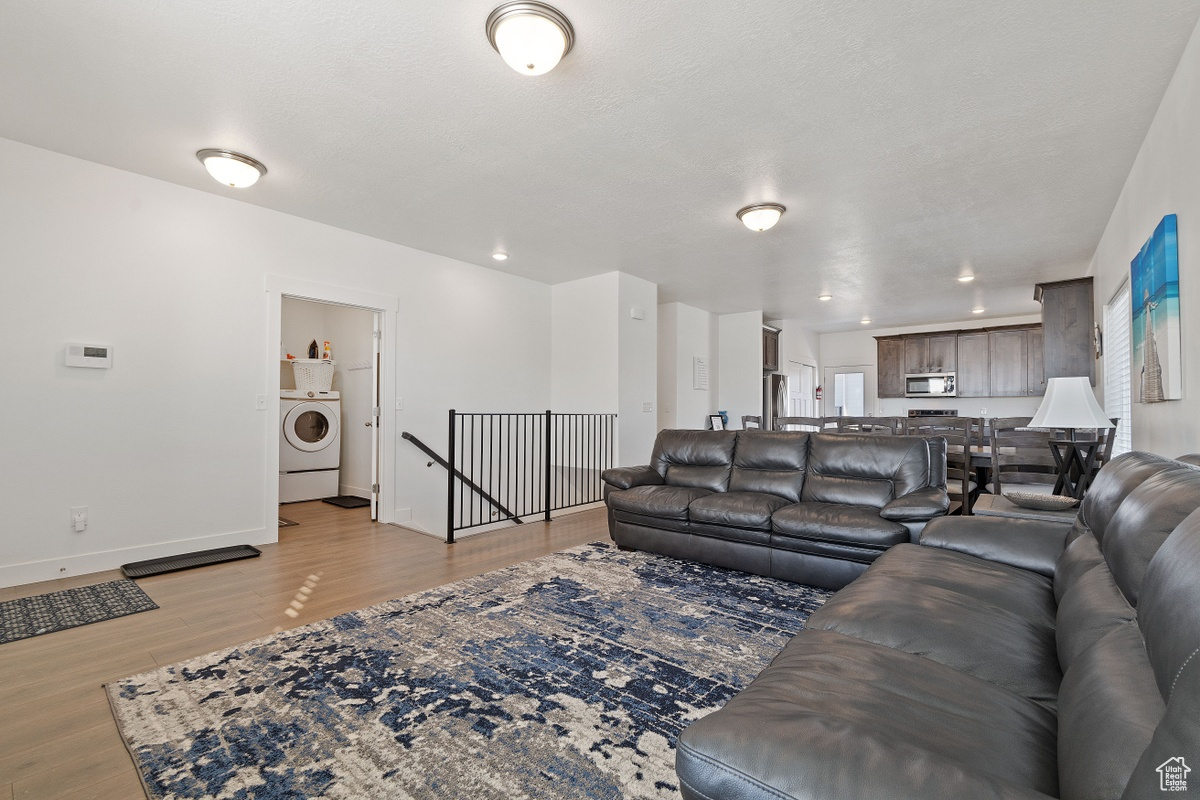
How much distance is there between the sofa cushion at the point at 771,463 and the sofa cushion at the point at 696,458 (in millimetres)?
85

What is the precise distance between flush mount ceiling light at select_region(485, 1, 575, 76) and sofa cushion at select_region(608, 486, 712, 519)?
2664 millimetres

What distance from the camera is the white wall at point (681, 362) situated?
800cm

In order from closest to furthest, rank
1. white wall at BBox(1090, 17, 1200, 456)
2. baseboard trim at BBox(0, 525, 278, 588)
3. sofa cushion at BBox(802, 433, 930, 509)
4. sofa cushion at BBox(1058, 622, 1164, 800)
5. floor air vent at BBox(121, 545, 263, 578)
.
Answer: sofa cushion at BBox(1058, 622, 1164, 800), white wall at BBox(1090, 17, 1200, 456), baseboard trim at BBox(0, 525, 278, 588), sofa cushion at BBox(802, 433, 930, 509), floor air vent at BBox(121, 545, 263, 578)

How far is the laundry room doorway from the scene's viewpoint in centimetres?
523

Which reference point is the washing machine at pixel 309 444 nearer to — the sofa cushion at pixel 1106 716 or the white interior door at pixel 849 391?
the sofa cushion at pixel 1106 716

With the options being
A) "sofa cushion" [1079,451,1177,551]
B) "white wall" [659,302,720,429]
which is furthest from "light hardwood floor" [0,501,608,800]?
"white wall" [659,302,720,429]

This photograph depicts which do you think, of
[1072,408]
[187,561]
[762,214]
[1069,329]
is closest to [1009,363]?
[1069,329]

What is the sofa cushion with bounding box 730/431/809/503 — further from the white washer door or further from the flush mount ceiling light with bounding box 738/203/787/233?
the white washer door

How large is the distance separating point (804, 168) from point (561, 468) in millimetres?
4031

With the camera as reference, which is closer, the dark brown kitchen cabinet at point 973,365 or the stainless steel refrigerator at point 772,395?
the dark brown kitchen cabinet at point 973,365

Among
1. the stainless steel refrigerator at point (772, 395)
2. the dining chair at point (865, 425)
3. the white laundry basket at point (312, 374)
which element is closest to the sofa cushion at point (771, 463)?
the dining chair at point (865, 425)

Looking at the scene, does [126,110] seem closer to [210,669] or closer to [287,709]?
[210,669]

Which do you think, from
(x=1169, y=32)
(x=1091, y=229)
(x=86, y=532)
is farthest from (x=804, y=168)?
(x=86, y=532)

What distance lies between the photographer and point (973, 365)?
28.5ft
